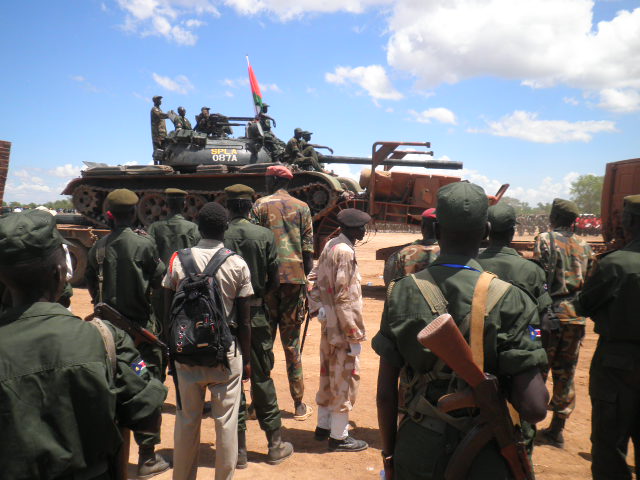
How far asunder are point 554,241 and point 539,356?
9.64ft

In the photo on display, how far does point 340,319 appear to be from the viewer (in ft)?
13.5

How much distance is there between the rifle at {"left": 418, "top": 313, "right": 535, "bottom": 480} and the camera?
161cm

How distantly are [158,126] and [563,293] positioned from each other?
12.8m

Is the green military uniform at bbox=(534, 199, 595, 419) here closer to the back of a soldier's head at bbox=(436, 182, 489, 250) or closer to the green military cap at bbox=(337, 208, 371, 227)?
the green military cap at bbox=(337, 208, 371, 227)

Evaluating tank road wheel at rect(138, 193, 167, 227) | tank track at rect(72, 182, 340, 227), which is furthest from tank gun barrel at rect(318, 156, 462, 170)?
tank road wheel at rect(138, 193, 167, 227)

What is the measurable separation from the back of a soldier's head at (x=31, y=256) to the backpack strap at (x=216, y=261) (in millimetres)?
1395

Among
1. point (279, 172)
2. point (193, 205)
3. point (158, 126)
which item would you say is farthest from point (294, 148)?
point (279, 172)

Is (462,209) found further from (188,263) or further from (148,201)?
(148,201)

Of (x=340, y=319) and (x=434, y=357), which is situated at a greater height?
(x=434, y=357)

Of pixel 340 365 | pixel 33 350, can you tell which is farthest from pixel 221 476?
pixel 33 350

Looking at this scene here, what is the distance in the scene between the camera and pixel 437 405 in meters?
1.73

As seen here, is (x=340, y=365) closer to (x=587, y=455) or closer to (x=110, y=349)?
(x=587, y=455)

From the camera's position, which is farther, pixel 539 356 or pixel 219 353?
pixel 219 353

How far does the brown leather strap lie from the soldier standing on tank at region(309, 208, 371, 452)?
236 centimetres
